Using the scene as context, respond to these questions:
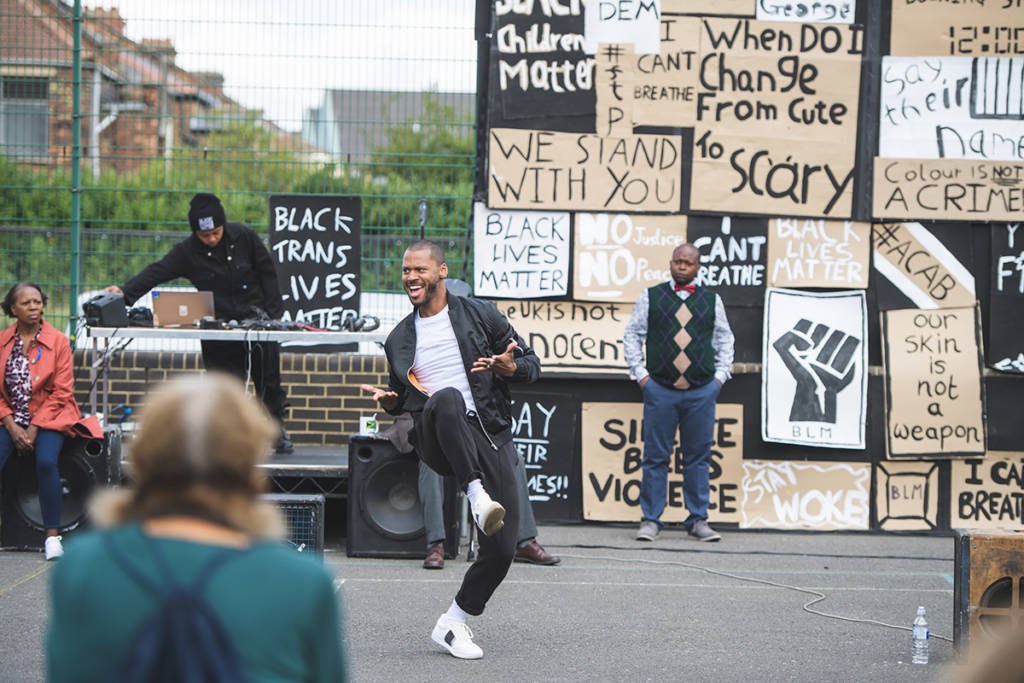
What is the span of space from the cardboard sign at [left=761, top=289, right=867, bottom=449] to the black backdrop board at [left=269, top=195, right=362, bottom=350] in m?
3.23

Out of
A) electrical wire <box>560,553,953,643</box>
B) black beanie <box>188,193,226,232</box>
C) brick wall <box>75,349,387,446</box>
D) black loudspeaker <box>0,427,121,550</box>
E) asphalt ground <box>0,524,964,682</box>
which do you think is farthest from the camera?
brick wall <box>75,349,387,446</box>

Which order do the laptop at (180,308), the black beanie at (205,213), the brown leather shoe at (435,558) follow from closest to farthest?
1. the brown leather shoe at (435,558)
2. the laptop at (180,308)
3. the black beanie at (205,213)

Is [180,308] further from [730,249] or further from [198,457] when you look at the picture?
[198,457]

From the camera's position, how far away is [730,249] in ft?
33.5

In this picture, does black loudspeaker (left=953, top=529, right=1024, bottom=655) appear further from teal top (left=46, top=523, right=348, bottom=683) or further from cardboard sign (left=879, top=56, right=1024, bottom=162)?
cardboard sign (left=879, top=56, right=1024, bottom=162)

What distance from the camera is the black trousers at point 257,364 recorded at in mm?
9609

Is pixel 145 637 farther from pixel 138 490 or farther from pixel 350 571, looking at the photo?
pixel 350 571

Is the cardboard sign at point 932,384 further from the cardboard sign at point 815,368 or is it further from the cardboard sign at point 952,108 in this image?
the cardboard sign at point 952,108

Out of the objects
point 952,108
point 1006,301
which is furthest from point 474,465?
point 952,108

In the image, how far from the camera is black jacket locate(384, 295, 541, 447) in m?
6.43

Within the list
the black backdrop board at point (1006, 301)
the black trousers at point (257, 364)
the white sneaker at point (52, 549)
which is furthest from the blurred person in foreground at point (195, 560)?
the black backdrop board at point (1006, 301)

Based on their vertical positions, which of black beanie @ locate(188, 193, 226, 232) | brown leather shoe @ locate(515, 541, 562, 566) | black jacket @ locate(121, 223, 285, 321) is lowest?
brown leather shoe @ locate(515, 541, 562, 566)

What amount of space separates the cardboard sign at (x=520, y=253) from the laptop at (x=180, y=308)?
209 cm

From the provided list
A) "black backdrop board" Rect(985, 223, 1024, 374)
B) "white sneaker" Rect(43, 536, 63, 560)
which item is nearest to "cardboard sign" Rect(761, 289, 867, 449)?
"black backdrop board" Rect(985, 223, 1024, 374)
